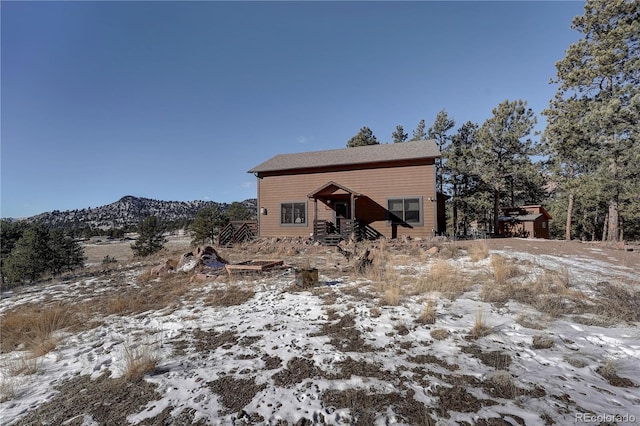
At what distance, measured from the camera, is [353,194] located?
13.4 metres

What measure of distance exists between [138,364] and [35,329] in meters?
3.09

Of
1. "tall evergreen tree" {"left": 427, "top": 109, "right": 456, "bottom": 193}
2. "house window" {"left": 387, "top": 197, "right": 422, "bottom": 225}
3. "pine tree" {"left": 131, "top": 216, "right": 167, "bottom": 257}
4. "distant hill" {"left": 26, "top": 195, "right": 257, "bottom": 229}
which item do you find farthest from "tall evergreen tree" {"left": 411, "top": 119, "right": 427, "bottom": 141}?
"distant hill" {"left": 26, "top": 195, "right": 257, "bottom": 229}

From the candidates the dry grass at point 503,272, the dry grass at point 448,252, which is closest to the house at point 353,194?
the dry grass at point 448,252

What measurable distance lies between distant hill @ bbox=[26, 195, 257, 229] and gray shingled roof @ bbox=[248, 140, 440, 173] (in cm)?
8299

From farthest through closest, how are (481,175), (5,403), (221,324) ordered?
1. (481,175)
2. (221,324)
3. (5,403)

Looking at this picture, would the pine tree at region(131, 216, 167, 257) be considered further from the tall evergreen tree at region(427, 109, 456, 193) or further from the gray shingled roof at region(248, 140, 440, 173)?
the tall evergreen tree at region(427, 109, 456, 193)

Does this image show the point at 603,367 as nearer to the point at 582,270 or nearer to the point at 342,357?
the point at 342,357

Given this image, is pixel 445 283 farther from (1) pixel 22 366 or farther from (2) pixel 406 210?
(2) pixel 406 210

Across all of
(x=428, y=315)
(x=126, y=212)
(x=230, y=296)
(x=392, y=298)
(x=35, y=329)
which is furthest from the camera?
(x=126, y=212)

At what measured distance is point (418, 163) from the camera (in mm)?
13820

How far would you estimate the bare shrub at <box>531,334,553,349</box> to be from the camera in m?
3.17

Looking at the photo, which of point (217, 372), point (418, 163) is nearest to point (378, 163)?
point (418, 163)

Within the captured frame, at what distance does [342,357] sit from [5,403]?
348 cm

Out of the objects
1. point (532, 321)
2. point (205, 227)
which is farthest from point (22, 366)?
point (205, 227)
